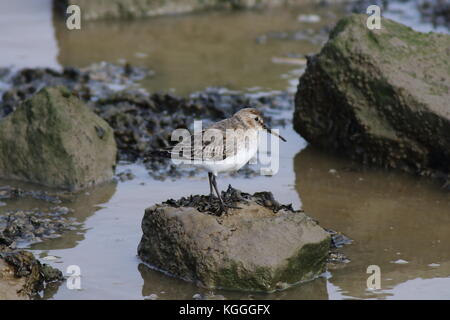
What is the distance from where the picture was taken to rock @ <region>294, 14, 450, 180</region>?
8977mm

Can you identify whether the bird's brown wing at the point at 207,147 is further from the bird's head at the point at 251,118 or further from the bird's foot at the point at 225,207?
the bird's foot at the point at 225,207

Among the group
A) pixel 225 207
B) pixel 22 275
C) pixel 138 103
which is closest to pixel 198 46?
pixel 138 103

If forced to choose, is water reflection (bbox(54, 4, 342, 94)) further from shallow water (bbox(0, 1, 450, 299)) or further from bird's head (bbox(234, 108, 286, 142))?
bird's head (bbox(234, 108, 286, 142))

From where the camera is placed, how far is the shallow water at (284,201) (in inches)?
266

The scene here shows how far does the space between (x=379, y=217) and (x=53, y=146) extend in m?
3.71

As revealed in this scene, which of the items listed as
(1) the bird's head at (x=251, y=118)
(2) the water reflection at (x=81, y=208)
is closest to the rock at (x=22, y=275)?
(2) the water reflection at (x=81, y=208)

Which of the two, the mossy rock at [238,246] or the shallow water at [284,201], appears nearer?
the mossy rock at [238,246]

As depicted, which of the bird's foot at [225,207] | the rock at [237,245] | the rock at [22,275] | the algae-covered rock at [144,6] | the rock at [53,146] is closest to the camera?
the rock at [22,275]

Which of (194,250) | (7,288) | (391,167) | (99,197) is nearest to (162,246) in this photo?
(194,250)

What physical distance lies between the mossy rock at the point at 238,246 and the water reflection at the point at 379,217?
0.45 metres

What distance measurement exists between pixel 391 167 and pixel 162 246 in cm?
364

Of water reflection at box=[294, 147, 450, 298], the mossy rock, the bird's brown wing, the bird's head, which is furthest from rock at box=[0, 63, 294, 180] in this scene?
the mossy rock

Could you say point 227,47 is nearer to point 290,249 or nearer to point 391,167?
point 391,167

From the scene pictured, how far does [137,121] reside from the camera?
35.0 feet
